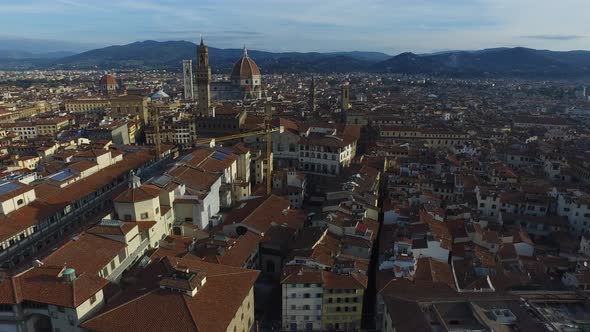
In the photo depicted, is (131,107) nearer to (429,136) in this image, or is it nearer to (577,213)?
(429,136)

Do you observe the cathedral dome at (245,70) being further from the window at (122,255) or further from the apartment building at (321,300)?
the apartment building at (321,300)

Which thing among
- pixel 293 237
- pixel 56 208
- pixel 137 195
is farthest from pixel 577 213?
pixel 56 208

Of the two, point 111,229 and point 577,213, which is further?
point 577,213

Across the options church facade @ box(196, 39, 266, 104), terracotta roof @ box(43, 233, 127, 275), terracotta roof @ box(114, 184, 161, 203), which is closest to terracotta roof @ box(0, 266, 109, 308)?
terracotta roof @ box(43, 233, 127, 275)

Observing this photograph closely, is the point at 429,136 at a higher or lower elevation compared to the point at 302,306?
higher

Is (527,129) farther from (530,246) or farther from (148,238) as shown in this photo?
Answer: (148,238)

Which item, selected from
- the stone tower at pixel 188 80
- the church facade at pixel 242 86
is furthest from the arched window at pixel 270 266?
the stone tower at pixel 188 80

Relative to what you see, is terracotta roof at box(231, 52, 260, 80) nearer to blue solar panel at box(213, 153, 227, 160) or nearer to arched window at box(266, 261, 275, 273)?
blue solar panel at box(213, 153, 227, 160)

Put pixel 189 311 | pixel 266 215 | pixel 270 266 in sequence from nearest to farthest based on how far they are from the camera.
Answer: pixel 189 311 < pixel 270 266 < pixel 266 215
